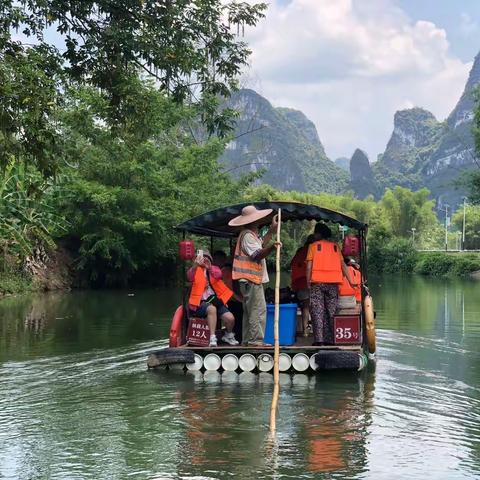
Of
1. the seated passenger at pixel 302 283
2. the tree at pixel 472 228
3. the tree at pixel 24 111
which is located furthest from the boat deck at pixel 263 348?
the tree at pixel 472 228

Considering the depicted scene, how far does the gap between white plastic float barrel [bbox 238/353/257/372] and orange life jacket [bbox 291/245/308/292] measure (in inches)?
85.9

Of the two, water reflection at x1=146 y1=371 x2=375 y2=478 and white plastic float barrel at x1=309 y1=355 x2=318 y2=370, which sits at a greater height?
white plastic float barrel at x1=309 y1=355 x2=318 y2=370

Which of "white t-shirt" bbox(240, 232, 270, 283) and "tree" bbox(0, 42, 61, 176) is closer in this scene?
"tree" bbox(0, 42, 61, 176)

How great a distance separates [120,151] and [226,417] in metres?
23.6

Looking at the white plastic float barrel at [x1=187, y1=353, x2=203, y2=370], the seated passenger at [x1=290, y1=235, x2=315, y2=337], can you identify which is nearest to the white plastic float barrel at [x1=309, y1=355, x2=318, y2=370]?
the white plastic float barrel at [x1=187, y1=353, x2=203, y2=370]

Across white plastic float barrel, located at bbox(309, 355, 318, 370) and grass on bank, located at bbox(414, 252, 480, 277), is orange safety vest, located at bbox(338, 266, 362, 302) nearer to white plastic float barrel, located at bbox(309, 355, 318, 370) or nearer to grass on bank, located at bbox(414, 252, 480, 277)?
white plastic float barrel, located at bbox(309, 355, 318, 370)

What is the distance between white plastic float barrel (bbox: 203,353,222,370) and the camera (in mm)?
10453

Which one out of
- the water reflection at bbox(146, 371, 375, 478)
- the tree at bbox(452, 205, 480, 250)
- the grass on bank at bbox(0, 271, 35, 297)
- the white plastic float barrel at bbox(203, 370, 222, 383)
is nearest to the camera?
the water reflection at bbox(146, 371, 375, 478)

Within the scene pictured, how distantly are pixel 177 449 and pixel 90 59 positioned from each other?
4192 millimetres

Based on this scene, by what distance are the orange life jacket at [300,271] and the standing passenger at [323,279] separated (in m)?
1.14

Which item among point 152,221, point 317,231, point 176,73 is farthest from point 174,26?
point 152,221

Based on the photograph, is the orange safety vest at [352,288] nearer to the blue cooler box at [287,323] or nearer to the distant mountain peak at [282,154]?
the blue cooler box at [287,323]

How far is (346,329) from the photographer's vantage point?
10703mm

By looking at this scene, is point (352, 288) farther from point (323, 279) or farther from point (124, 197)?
point (124, 197)
